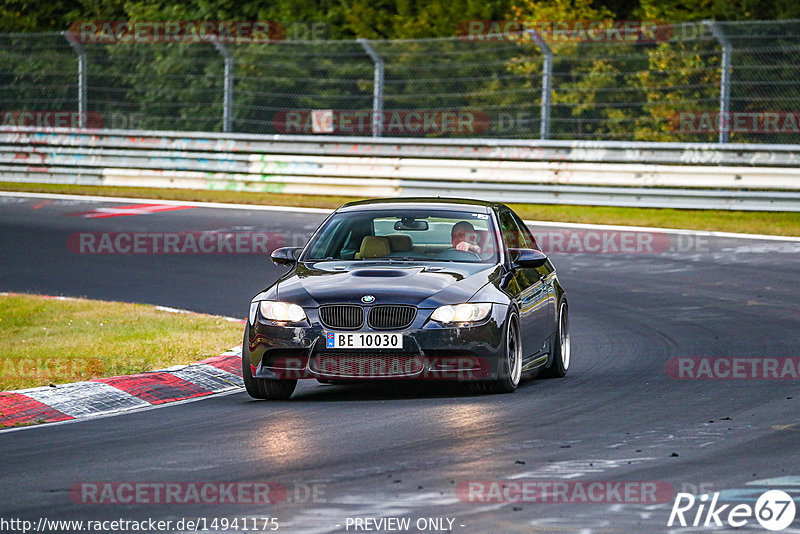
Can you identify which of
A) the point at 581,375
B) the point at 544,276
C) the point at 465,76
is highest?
the point at 465,76

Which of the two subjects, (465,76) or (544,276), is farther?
(465,76)

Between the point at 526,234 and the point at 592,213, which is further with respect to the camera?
the point at 592,213

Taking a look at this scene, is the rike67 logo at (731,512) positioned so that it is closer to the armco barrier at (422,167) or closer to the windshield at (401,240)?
the windshield at (401,240)

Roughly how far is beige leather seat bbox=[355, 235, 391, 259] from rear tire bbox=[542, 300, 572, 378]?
4.89ft

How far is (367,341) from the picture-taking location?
920cm

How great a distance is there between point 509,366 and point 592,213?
13482 millimetres

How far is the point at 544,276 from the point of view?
36.2ft

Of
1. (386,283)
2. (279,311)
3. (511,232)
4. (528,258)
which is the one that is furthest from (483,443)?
(511,232)

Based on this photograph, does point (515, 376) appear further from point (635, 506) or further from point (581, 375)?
point (635, 506)

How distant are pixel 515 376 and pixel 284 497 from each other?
11.8 ft

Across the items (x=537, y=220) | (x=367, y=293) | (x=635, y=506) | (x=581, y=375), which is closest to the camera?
(x=635, y=506)

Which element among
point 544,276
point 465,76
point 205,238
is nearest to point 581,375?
point 544,276

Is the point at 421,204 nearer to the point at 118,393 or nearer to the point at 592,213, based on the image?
the point at 118,393

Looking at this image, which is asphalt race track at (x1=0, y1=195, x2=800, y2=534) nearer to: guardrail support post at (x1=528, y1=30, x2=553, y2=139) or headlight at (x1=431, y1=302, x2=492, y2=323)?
headlight at (x1=431, y1=302, x2=492, y2=323)
